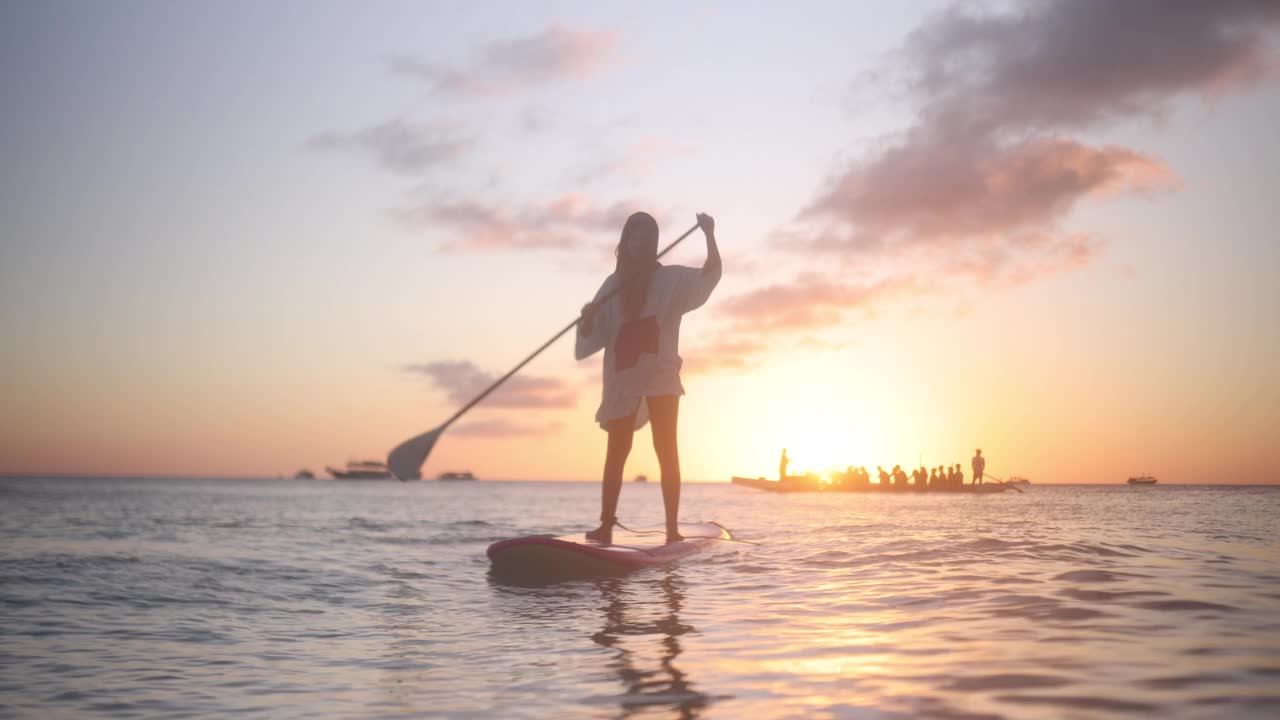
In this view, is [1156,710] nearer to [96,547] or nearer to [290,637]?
[290,637]

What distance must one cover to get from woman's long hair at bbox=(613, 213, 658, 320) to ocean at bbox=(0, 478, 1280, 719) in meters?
2.37

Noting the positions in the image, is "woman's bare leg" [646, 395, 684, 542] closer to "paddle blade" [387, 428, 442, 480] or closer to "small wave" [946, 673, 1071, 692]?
"paddle blade" [387, 428, 442, 480]

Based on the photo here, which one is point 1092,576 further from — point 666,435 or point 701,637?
point 666,435

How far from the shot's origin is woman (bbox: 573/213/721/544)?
7.92 m

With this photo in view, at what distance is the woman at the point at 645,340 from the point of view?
26.0ft

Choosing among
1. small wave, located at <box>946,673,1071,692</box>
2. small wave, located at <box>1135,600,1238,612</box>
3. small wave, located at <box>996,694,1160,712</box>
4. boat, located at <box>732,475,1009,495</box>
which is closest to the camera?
small wave, located at <box>996,694,1160,712</box>

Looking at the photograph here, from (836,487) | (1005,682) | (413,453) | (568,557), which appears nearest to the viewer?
(1005,682)

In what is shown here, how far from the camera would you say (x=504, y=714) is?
298cm

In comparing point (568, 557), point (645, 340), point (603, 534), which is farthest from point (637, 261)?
point (568, 557)

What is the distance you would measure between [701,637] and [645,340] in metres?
3.96

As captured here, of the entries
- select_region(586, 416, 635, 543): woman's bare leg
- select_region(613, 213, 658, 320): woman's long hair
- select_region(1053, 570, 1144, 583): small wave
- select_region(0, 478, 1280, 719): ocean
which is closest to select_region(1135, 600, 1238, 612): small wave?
select_region(0, 478, 1280, 719): ocean

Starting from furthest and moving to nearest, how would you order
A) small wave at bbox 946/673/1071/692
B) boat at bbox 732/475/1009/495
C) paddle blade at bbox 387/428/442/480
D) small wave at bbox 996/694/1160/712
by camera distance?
boat at bbox 732/475/1009/495 → paddle blade at bbox 387/428/442/480 → small wave at bbox 946/673/1071/692 → small wave at bbox 996/694/1160/712

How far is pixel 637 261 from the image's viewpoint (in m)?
7.93

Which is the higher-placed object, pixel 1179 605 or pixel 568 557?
pixel 1179 605
